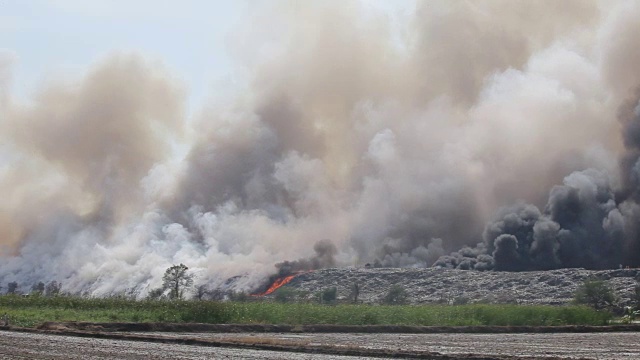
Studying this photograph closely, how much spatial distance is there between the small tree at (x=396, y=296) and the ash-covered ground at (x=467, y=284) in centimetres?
103

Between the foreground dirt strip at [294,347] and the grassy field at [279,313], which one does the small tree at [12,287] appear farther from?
the foreground dirt strip at [294,347]

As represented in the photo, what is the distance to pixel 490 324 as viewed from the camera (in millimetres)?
65312

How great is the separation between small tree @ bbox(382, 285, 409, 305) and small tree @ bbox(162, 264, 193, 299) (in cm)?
2663

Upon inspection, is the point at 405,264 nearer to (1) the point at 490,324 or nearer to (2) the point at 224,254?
(2) the point at 224,254

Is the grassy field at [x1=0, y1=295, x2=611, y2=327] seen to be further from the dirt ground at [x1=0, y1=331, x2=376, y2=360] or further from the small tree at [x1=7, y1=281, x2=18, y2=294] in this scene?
the small tree at [x1=7, y1=281, x2=18, y2=294]

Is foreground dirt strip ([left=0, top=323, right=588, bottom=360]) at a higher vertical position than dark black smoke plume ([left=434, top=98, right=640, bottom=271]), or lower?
A: lower

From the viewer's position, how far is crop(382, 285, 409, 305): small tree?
295ft

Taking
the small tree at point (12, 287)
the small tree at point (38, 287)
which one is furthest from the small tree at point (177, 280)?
the small tree at point (12, 287)

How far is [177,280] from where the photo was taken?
335ft

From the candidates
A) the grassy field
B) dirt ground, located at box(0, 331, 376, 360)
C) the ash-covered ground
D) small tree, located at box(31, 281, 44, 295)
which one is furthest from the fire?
dirt ground, located at box(0, 331, 376, 360)

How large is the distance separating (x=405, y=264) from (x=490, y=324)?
53.1 meters

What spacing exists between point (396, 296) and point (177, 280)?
28641 millimetres

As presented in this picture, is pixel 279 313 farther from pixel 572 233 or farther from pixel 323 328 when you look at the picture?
pixel 572 233

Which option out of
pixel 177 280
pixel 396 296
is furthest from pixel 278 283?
pixel 396 296
